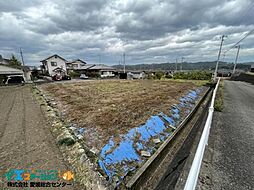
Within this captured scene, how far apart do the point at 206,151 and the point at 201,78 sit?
32713 mm

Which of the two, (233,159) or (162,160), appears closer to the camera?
(233,159)

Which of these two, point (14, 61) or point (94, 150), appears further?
point (14, 61)

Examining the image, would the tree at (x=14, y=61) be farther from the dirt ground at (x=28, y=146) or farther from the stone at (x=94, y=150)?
the stone at (x=94, y=150)

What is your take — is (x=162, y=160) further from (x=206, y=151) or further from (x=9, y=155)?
(x=9, y=155)

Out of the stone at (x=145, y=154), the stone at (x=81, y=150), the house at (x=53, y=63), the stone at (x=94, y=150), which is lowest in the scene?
the stone at (x=145, y=154)

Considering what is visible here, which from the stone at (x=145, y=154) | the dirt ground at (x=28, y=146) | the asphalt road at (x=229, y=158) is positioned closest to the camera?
the asphalt road at (x=229, y=158)

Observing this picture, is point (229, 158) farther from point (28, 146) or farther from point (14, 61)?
point (14, 61)

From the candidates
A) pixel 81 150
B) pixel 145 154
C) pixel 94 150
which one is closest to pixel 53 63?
pixel 81 150

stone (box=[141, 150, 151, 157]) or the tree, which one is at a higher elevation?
the tree

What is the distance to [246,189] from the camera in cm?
198

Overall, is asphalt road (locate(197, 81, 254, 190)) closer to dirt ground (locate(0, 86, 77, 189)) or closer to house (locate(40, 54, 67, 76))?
dirt ground (locate(0, 86, 77, 189))

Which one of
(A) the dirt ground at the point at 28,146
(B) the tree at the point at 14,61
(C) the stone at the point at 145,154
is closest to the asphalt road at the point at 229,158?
(C) the stone at the point at 145,154

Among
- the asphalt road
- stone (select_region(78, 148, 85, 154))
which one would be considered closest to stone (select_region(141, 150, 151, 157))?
the asphalt road

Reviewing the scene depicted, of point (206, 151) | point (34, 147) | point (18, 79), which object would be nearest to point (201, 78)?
point (206, 151)
